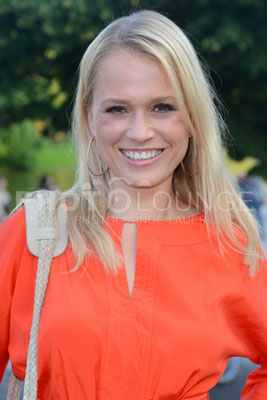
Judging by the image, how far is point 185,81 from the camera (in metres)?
1.65

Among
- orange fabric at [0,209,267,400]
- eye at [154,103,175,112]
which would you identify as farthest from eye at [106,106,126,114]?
orange fabric at [0,209,267,400]

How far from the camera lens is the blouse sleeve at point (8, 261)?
1632 mm

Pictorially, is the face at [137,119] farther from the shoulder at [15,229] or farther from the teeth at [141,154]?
the shoulder at [15,229]

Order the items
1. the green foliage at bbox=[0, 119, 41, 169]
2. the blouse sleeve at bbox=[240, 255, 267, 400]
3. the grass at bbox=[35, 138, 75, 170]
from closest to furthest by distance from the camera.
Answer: the blouse sleeve at bbox=[240, 255, 267, 400]
the green foliage at bbox=[0, 119, 41, 169]
the grass at bbox=[35, 138, 75, 170]

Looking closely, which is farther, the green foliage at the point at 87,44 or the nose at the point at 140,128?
the green foliage at the point at 87,44

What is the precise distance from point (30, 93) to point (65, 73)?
584 millimetres

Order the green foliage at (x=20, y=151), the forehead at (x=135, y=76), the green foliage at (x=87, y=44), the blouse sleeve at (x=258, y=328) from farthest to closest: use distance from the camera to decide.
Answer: the green foliage at (x=20, y=151) < the green foliage at (x=87, y=44) < the blouse sleeve at (x=258, y=328) < the forehead at (x=135, y=76)

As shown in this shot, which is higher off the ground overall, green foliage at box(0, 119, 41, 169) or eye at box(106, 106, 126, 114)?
green foliage at box(0, 119, 41, 169)

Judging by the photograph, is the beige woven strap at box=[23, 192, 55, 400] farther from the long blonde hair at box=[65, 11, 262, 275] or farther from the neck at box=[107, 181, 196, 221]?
the neck at box=[107, 181, 196, 221]

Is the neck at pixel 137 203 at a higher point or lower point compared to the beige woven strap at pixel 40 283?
higher

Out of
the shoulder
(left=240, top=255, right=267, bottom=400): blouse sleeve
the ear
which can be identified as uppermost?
the ear

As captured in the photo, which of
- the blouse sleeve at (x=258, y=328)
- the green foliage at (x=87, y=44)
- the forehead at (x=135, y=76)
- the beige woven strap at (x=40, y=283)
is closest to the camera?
the beige woven strap at (x=40, y=283)

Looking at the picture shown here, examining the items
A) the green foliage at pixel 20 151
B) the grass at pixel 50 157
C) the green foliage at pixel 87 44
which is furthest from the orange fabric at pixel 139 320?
the grass at pixel 50 157

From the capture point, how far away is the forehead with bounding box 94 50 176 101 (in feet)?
5.29
